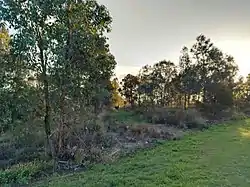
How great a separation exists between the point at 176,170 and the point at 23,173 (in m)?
4.26

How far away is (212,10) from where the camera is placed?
48.2ft

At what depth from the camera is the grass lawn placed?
8.34m

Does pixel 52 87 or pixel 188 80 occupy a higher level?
pixel 188 80

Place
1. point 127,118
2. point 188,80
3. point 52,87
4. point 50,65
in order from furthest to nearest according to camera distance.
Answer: point 188,80
point 127,118
point 52,87
point 50,65

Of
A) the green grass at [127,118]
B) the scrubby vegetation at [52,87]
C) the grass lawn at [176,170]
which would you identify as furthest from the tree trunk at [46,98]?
the green grass at [127,118]

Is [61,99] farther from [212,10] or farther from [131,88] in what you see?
[131,88]

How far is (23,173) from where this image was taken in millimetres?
9828

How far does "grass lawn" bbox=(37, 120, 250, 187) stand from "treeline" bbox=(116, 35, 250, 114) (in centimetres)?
1876

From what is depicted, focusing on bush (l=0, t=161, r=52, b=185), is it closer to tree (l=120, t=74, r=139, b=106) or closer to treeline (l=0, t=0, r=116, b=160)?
treeline (l=0, t=0, r=116, b=160)

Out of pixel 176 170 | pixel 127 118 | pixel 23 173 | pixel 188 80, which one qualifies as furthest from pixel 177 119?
pixel 23 173

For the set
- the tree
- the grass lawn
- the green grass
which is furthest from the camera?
the tree

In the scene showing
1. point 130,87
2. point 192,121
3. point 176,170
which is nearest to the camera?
point 176,170

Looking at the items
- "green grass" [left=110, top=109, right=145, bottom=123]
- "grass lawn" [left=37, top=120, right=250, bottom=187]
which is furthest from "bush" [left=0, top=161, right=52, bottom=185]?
"green grass" [left=110, top=109, right=145, bottom=123]

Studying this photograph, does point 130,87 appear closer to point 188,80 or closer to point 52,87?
point 188,80
